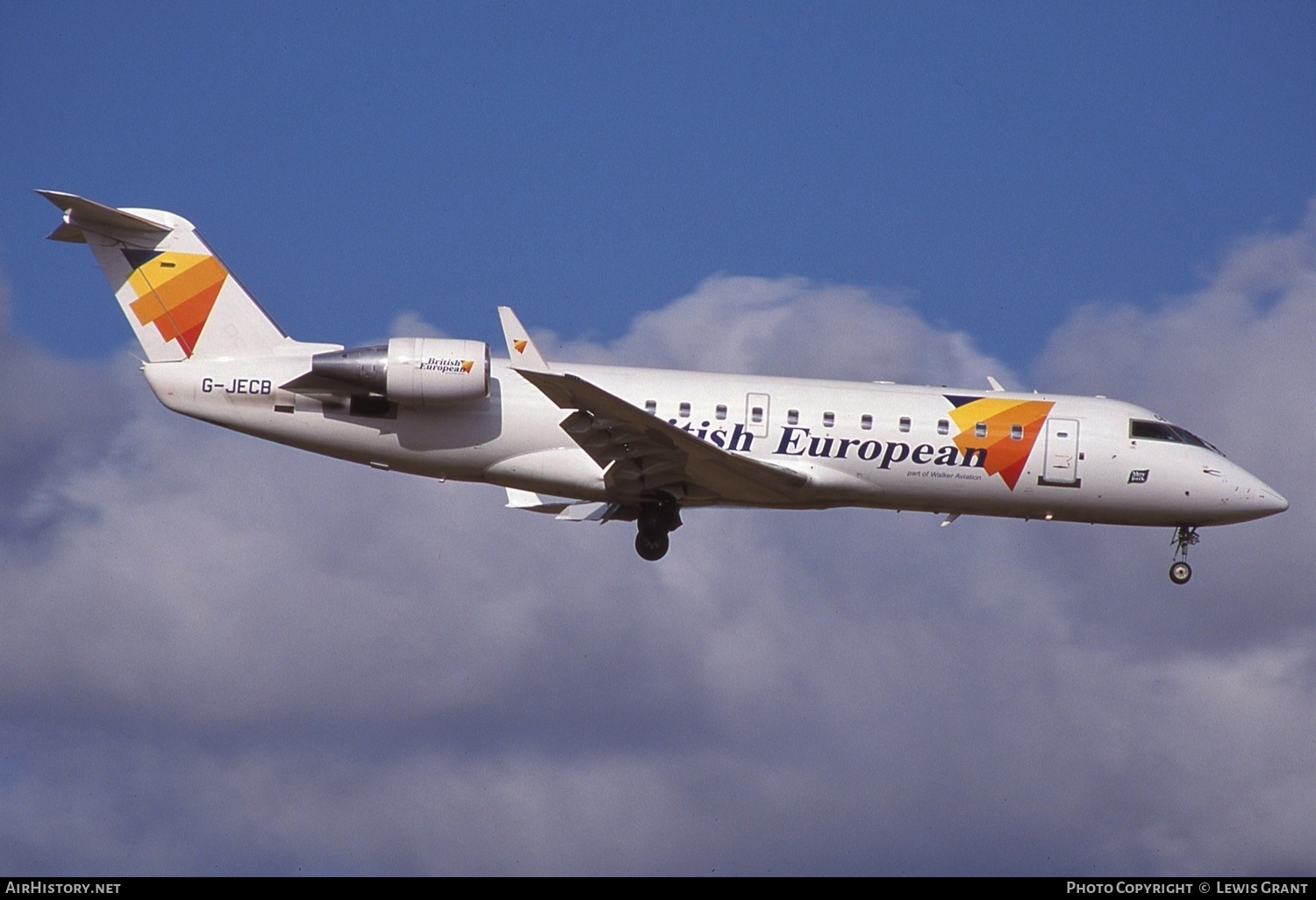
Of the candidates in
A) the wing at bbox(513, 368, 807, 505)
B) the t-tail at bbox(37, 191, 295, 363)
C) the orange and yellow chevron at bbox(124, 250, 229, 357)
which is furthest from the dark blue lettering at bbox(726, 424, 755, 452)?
the orange and yellow chevron at bbox(124, 250, 229, 357)

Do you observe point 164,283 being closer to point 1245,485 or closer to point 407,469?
point 407,469

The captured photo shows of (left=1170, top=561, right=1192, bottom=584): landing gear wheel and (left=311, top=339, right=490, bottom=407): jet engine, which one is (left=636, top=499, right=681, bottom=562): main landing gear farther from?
(left=1170, top=561, right=1192, bottom=584): landing gear wheel

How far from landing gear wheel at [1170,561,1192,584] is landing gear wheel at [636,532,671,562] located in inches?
374

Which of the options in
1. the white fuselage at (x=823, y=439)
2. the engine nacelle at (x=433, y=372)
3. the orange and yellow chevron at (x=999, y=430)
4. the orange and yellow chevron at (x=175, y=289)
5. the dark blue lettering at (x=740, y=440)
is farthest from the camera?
the orange and yellow chevron at (x=999, y=430)

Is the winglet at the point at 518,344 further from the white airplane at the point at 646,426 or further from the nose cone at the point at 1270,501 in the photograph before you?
the nose cone at the point at 1270,501

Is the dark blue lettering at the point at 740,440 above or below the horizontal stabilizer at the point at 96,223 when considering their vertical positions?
below

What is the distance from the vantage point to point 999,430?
1189 inches

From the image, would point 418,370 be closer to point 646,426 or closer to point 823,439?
point 646,426

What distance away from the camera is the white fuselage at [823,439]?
29.1 meters

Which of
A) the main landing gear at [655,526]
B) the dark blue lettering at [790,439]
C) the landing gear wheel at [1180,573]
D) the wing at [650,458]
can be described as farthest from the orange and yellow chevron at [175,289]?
the landing gear wheel at [1180,573]

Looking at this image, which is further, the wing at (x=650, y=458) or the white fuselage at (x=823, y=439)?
the white fuselage at (x=823, y=439)

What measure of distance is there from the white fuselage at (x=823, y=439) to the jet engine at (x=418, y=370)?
1.62 ft

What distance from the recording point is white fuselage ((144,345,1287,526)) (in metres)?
29.1
